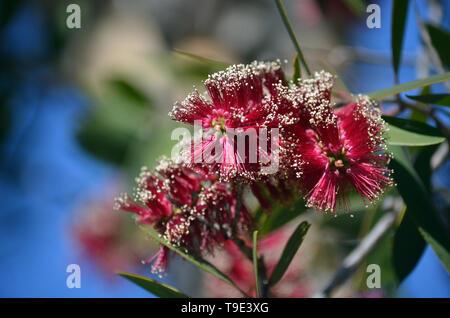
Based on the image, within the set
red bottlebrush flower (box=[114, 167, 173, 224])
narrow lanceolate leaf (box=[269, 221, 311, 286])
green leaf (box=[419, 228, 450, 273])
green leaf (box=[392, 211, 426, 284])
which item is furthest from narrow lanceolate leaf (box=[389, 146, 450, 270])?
red bottlebrush flower (box=[114, 167, 173, 224])

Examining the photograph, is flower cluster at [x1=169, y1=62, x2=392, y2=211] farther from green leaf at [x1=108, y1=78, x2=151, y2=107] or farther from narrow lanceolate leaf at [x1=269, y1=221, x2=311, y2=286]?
green leaf at [x1=108, y1=78, x2=151, y2=107]

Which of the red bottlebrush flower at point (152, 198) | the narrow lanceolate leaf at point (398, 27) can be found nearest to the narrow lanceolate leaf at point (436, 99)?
the narrow lanceolate leaf at point (398, 27)

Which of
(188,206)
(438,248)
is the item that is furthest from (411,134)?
(188,206)

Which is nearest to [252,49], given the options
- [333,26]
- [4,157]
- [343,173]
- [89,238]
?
[333,26]

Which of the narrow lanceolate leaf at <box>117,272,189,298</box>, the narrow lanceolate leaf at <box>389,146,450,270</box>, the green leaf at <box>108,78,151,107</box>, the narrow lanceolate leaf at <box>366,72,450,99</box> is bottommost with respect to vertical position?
the narrow lanceolate leaf at <box>117,272,189,298</box>

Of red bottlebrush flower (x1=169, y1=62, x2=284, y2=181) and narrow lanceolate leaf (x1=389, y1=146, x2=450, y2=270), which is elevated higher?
red bottlebrush flower (x1=169, y1=62, x2=284, y2=181)
